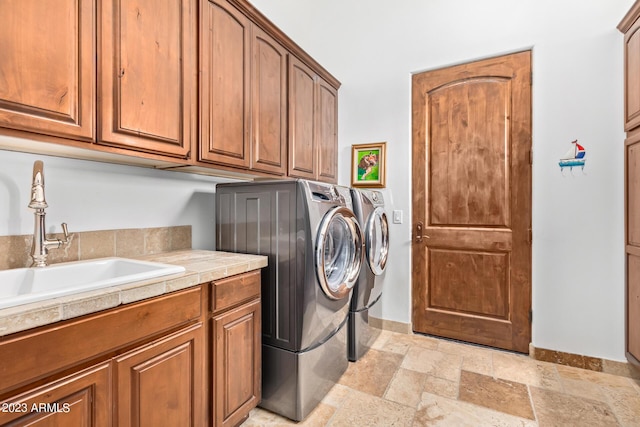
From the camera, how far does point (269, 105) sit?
6.77ft

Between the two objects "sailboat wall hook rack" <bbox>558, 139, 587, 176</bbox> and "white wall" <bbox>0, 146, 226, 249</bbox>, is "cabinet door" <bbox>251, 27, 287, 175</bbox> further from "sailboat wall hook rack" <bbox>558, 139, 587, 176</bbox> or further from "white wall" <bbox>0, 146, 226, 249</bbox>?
"sailboat wall hook rack" <bbox>558, 139, 587, 176</bbox>

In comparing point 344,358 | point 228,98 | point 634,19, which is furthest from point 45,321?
point 634,19

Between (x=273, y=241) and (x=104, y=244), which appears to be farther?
(x=273, y=241)

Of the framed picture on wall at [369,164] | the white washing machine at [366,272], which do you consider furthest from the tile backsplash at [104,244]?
the framed picture on wall at [369,164]

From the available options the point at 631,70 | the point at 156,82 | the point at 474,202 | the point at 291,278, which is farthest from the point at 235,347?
the point at 631,70

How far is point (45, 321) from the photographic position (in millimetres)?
783

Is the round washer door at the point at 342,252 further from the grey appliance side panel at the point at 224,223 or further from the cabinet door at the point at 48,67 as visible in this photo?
the cabinet door at the point at 48,67

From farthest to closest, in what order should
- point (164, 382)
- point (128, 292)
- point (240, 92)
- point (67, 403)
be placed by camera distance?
point (240, 92) < point (164, 382) < point (128, 292) < point (67, 403)

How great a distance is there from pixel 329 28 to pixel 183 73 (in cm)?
216

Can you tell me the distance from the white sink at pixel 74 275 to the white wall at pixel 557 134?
2.06 meters

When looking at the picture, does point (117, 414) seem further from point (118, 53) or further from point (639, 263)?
point (639, 263)

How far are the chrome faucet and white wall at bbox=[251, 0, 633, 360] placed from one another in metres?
2.18

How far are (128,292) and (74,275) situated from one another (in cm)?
54

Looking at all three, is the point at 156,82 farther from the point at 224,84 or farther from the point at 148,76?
the point at 224,84
